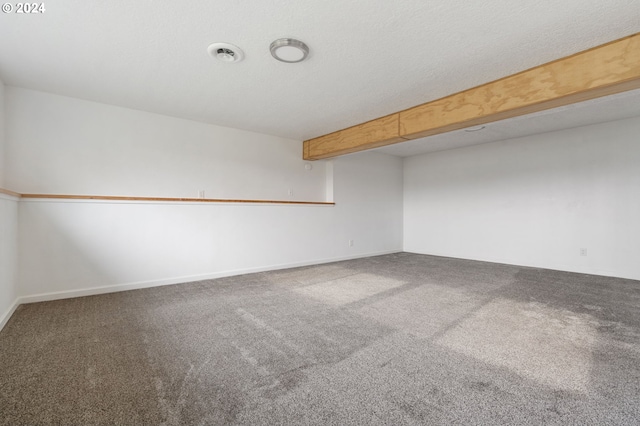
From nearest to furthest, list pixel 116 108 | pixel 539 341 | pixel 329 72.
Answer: pixel 539 341 < pixel 329 72 < pixel 116 108

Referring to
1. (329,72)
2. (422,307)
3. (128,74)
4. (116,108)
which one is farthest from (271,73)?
(422,307)

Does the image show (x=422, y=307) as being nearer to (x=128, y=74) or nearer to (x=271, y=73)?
(x=271, y=73)

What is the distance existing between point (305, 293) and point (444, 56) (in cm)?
269

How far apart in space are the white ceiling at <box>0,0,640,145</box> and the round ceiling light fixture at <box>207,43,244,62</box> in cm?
6

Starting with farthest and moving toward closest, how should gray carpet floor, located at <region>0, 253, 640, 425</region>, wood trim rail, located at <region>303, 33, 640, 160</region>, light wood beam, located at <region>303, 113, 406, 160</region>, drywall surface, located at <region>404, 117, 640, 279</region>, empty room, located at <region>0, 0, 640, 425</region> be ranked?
drywall surface, located at <region>404, 117, 640, 279</region>, light wood beam, located at <region>303, 113, 406, 160</region>, wood trim rail, located at <region>303, 33, 640, 160</region>, empty room, located at <region>0, 0, 640, 425</region>, gray carpet floor, located at <region>0, 253, 640, 425</region>

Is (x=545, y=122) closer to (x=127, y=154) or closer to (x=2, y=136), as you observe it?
(x=127, y=154)

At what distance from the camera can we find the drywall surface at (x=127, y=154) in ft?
9.93

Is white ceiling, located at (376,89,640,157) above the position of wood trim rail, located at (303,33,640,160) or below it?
above

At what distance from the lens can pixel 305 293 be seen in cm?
319

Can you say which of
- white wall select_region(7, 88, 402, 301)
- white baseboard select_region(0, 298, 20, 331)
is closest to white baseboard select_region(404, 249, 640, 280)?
white wall select_region(7, 88, 402, 301)

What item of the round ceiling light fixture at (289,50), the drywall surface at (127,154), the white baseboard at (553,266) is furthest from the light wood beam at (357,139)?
the white baseboard at (553,266)

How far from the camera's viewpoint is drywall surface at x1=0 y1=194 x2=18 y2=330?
2.28 metres
